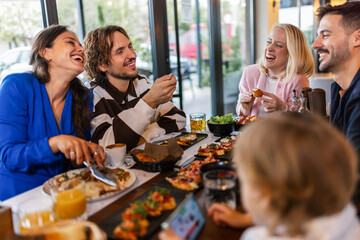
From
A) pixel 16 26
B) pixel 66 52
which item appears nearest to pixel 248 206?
pixel 66 52

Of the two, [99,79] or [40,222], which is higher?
[99,79]

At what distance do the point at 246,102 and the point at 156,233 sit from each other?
1.82m

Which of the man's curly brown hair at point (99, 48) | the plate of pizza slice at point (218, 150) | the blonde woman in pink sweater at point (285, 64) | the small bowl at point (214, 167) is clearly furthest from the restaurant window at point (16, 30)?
the small bowl at point (214, 167)

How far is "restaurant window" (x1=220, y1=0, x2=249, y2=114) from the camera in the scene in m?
4.88

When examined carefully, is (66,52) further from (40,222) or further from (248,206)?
(248,206)

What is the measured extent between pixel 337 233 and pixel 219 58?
4.07 meters

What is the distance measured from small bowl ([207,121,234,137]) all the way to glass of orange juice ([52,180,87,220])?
3.60ft

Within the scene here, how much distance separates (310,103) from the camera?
77.4 inches

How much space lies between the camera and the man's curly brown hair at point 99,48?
2160mm

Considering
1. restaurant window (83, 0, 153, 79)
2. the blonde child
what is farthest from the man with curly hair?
restaurant window (83, 0, 153, 79)

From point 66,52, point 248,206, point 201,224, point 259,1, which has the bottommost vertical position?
point 201,224

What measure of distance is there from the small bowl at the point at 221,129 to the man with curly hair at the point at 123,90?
30cm

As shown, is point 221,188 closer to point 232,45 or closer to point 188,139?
point 188,139

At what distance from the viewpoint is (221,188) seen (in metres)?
1.03
